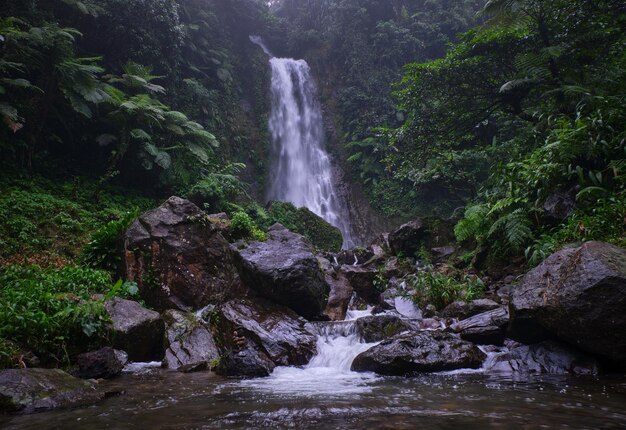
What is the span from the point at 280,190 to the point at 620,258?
18.5m

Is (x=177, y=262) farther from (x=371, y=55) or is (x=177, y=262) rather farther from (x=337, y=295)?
(x=371, y=55)

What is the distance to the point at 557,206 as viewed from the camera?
7.20 metres

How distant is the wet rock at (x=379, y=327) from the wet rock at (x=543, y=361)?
5.71 ft

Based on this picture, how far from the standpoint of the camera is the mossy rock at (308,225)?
1788 cm

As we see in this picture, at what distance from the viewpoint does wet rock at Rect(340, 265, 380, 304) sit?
10219 mm

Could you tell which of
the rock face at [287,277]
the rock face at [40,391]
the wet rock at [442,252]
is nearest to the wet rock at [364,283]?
the rock face at [287,277]

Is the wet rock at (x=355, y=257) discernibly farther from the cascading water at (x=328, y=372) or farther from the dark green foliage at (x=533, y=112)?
the cascading water at (x=328, y=372)

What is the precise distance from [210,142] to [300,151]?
8914 mm

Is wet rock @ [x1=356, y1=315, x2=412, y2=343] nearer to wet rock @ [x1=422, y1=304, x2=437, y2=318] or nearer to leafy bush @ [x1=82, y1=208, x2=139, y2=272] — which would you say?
wet rock @ [x1=422, y1=304, x2=437, y2=318]

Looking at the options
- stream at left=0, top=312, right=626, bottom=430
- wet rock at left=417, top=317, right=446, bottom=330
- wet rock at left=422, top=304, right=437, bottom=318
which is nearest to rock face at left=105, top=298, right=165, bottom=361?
stream at left=0, top=312, right=626, bottom=430

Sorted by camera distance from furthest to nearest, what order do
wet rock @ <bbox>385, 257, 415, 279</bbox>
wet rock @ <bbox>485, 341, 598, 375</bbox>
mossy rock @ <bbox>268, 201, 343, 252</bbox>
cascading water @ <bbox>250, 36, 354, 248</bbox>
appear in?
cascading water @ <bbox>250, 36, 354, 248</bbox> < mossy rock @ <bbox>268, 201, 343, 252</bbox> < wet rock @ <bbox>385, 257, 415, 279</bbox> < wet rock @ <bbox>485, 341, 598, 375</bbox>

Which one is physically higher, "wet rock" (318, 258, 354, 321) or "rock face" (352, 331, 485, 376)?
"wet rock" (318, 258, 354, 321)

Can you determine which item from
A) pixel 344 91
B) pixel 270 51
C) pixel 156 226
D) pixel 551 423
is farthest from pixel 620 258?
pixel 270 51

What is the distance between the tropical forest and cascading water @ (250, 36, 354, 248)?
3.52 metres
